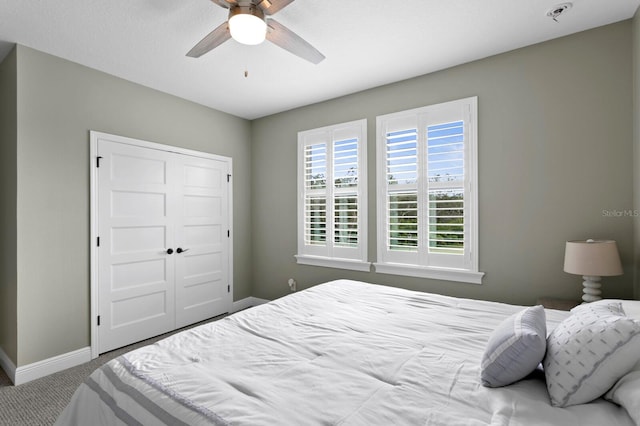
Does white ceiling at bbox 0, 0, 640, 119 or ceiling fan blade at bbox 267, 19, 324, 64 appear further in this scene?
white ceiling at bbox 0, 0, 640, 119

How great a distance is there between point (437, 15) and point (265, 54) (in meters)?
1.43

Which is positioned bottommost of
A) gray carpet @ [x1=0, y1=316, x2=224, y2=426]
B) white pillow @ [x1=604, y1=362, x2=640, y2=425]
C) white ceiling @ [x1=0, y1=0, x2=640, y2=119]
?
gray carpet @ [x1=0, y1=316, x2=224, y2=426]

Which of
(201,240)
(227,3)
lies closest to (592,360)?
(227,3)

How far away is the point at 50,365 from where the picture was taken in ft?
9.00

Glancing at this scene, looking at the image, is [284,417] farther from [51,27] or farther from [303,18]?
[51,27]

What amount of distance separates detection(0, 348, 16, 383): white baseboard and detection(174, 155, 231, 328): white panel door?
1416 millimetres

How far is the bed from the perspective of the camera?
39.9 inches

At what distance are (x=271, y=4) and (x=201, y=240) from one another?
297 centimetres

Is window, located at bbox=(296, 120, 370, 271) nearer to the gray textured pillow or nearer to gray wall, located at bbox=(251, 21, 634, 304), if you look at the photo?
gray wall, located at bbox=(251, 21, 634, 304)

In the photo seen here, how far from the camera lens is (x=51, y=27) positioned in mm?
2369

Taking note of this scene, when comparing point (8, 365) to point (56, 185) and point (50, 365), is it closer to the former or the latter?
point (50, 365)

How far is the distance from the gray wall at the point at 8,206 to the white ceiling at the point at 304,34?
31 cm

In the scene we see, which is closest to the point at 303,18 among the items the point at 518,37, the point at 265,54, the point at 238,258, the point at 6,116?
the point at 265,54

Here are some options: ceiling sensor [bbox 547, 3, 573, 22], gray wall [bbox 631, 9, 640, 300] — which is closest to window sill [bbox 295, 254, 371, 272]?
gray wall [bbox 631, 9, 640, 300]
